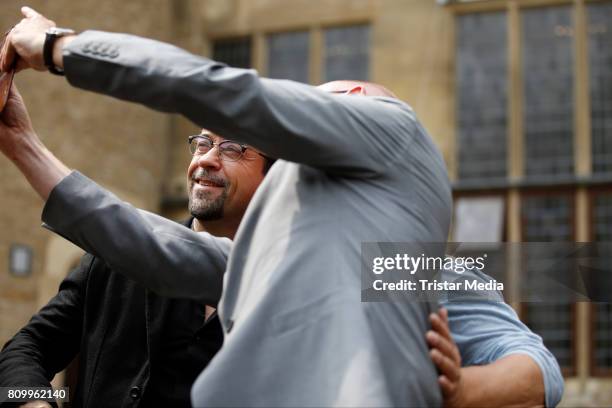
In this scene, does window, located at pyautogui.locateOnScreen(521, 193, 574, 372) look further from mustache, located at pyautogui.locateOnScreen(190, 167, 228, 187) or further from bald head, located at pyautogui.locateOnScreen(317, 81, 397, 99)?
bald head, located at pyautogui.locateOnScreen(317, 81, 397, 99)

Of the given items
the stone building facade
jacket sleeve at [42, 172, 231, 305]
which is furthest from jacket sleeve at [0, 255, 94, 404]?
the stone building facade

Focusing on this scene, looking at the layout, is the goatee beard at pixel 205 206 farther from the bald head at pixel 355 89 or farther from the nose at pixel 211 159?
the bald head at pixel 355 89

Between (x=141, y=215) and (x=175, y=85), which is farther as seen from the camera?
(x=141, y=215)

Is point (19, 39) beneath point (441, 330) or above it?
above

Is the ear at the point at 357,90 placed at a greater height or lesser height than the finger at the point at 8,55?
lesser

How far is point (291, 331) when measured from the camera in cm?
174

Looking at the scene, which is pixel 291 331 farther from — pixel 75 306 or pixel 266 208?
pixel 75 306

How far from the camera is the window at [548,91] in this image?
1262 cm

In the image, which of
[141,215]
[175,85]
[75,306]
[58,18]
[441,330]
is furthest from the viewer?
[58,18]

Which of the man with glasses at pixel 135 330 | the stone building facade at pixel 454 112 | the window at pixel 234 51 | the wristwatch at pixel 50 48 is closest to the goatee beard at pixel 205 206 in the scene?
the man with glasses at pixel 135 330

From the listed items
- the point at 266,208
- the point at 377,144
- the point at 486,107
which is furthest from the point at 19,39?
the point at 486,107

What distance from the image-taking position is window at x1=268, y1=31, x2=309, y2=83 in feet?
45.3

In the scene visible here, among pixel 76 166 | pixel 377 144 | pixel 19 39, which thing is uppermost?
pixel 19 39

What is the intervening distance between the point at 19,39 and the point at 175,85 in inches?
14.7
